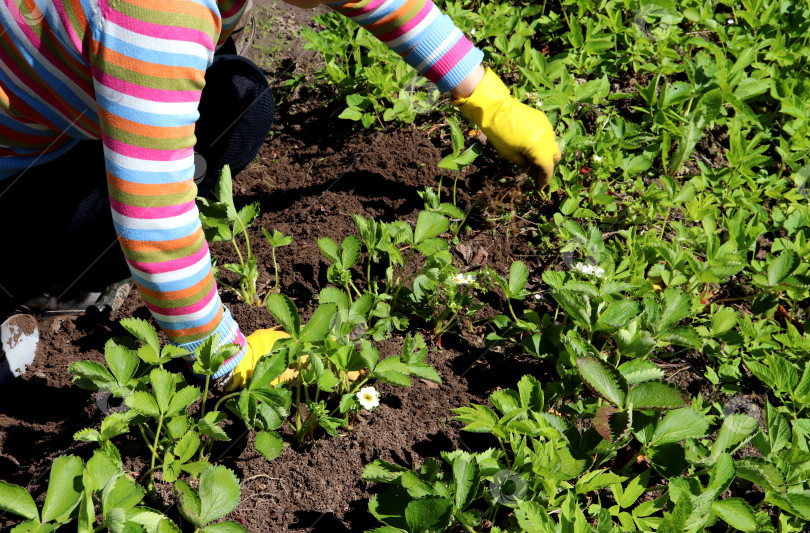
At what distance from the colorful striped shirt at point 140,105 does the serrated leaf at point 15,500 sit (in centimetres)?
44

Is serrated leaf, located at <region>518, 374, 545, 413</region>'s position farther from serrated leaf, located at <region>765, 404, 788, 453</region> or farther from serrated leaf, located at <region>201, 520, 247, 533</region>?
serrated leaf, located at <region>201, 520, 247, 533</region>

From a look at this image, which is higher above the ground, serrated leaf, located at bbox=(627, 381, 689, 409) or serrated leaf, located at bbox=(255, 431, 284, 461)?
serrated leaf, located at bbox=(627, 381, 689, 409)

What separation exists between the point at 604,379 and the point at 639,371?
14cm

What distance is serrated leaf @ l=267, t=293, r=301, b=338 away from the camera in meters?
1.40

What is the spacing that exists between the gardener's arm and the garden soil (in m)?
0.16

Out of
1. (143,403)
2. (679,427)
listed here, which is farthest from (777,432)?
(143,403)

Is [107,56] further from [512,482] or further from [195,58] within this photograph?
[512,482]

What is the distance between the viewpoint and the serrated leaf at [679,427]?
1340mm

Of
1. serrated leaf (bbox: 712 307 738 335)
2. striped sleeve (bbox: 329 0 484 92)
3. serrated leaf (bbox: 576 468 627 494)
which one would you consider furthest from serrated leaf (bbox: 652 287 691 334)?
striped sleeve (bbox: 329 0 484 92)

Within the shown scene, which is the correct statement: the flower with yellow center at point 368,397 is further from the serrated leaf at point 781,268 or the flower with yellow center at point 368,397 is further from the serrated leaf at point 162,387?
the serrated leaf at point 781,268

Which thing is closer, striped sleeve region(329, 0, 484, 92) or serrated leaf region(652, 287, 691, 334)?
serrated leaf region(652, 287, 691, 334)

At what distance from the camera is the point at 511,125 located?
6.65 ft

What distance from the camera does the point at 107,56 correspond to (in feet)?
3.91

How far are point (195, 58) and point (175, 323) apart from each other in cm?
56
